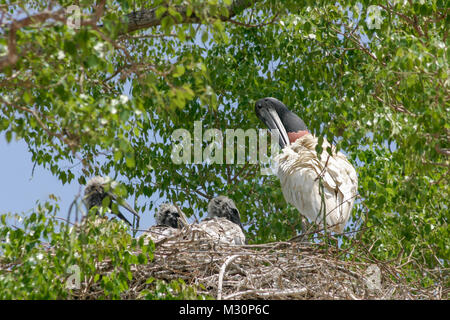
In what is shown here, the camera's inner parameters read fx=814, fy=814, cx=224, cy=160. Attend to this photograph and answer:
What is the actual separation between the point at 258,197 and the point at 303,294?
9.72 feet

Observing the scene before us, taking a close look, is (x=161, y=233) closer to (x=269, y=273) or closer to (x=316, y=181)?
(x=269, y=273)

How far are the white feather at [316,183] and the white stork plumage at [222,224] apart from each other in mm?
536

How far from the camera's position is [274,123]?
27.0ft

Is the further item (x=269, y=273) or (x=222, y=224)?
(x=222, y=224)

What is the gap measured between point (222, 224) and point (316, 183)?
95 centimetres

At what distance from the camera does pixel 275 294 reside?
5.27m

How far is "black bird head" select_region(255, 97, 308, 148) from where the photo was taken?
8.23 metres

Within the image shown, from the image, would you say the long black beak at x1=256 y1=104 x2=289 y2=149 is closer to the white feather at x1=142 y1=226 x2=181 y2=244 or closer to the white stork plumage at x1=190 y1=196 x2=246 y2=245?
the white stork plumage at x1=190 y1=196 x2=246 y2=245

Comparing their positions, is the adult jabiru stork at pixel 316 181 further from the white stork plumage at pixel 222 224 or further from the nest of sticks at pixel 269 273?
the nest of sticks at pixel 269 273

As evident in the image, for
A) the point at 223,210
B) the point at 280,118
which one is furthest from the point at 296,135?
the point at 223,210

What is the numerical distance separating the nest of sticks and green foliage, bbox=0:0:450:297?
0.78ft

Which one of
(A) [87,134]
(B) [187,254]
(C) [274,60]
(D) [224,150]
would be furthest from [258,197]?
(A) [87,134]

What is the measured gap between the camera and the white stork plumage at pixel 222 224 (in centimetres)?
648
